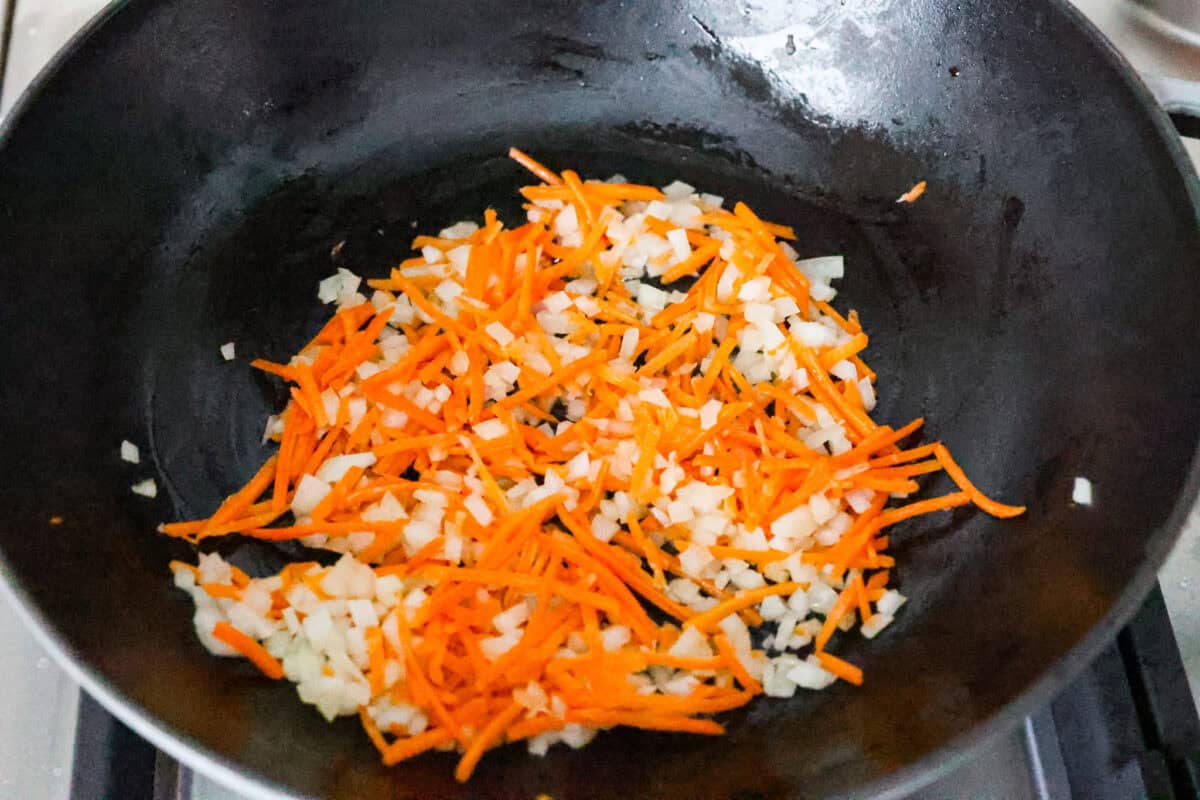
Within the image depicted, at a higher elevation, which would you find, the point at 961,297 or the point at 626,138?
the point at 626,138

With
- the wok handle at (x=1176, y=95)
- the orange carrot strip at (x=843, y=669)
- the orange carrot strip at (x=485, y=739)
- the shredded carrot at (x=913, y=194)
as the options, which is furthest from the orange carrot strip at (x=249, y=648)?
the wok handle at (x=1176, y=95)

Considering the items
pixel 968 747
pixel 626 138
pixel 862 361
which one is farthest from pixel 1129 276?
pixel 626 138

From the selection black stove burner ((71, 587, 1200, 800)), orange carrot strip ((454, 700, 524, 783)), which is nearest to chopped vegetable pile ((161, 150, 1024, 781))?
orange carrot strip ((454, 700, 524, 783))

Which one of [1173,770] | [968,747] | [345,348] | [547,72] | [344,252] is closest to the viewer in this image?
[968,747]

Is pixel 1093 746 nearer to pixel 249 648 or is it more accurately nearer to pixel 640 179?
pixel 249 648

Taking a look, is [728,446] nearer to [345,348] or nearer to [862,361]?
[862,361]
